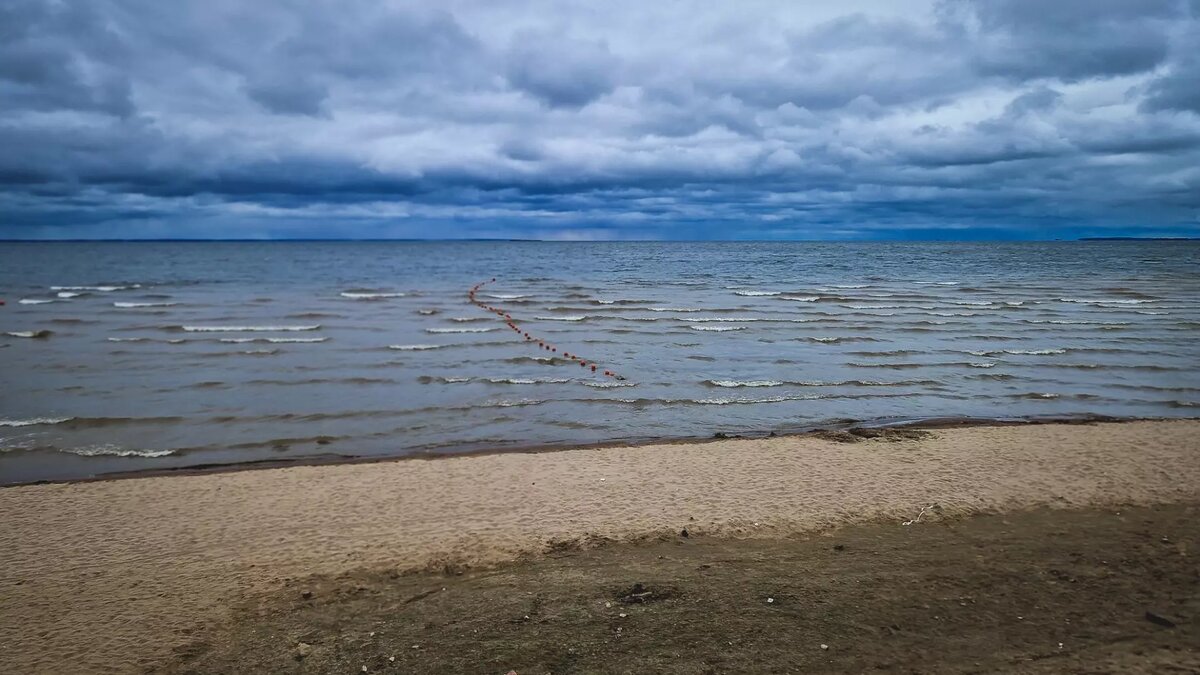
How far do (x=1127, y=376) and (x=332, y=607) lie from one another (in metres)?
13.6

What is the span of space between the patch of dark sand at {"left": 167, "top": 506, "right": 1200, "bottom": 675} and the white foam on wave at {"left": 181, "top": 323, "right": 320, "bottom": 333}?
53.3 feet

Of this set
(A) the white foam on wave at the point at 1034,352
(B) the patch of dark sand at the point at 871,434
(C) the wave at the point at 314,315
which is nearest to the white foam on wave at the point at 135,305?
(C) the wave at the point at 314,315

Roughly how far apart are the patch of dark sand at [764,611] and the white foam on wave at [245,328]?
16.2 m

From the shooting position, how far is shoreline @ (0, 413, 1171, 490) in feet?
25.3

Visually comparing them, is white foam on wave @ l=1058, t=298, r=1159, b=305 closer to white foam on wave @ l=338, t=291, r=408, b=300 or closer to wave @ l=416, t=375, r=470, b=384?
wave @ l=416, t=375, r=470, b=384

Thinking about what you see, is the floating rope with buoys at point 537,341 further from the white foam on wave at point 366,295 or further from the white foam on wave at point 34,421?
the white foam on wave at point 34,421

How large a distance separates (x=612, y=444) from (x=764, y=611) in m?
4.44

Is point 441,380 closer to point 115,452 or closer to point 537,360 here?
point 537,360

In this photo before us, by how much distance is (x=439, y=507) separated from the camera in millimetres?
6184

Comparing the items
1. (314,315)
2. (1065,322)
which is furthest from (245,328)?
(1065,322)

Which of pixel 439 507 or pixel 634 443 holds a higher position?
pixel 439 507

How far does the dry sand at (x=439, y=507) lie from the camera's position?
4.58 metres

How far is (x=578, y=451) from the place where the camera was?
805cm

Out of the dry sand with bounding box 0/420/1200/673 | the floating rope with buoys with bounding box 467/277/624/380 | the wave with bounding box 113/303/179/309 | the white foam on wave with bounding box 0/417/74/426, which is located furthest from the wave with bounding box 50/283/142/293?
the dry sand with bounding box 0/420/1200/673
